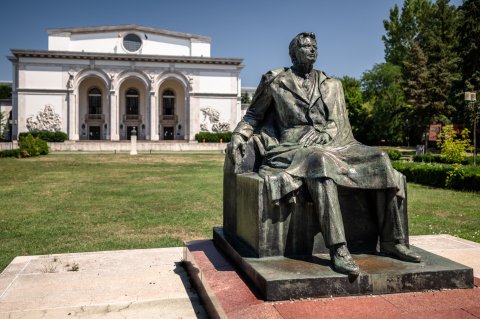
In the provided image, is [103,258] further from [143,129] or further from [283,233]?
[143,129]

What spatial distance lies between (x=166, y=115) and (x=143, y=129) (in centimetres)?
339

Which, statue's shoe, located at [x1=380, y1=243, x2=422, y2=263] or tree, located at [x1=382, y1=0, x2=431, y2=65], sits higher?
tree, located at [x1=382, y1=0, x2=431, y2=65]

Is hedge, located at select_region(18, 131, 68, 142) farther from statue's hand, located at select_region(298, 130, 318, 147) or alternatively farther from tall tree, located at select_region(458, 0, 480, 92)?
statue's hand, located at select_region(298, 130, 318, 147)

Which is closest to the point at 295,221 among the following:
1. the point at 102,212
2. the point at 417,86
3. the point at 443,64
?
the point at 102,212

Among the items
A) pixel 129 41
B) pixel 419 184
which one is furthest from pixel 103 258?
pixel 129 41

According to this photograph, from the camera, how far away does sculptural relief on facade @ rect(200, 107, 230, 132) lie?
51469 millimetres

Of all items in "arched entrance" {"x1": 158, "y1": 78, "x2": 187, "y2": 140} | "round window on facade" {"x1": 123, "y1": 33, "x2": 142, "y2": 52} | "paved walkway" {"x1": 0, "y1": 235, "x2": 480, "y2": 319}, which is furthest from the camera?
"arched entrance" {"x1": 158, "y1": 78, "x2": 187, "y2": 140}

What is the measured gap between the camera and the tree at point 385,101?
140ft

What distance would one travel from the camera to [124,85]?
53375 millimetres

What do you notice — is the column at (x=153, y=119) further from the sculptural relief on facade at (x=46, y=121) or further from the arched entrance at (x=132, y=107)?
the sculptural relief on facade at (x=46, y=121)

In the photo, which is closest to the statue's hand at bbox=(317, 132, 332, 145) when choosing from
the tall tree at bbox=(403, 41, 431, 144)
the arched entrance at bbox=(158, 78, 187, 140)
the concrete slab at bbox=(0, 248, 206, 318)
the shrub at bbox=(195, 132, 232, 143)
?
the concrete slab at bbox=(0, 248, 206, 318)

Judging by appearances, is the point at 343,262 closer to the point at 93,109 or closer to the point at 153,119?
the point at 153,119

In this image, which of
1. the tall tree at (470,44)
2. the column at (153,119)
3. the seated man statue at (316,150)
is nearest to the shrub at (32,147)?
the column at (153,119)

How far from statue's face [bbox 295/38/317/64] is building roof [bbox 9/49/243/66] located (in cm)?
4729
